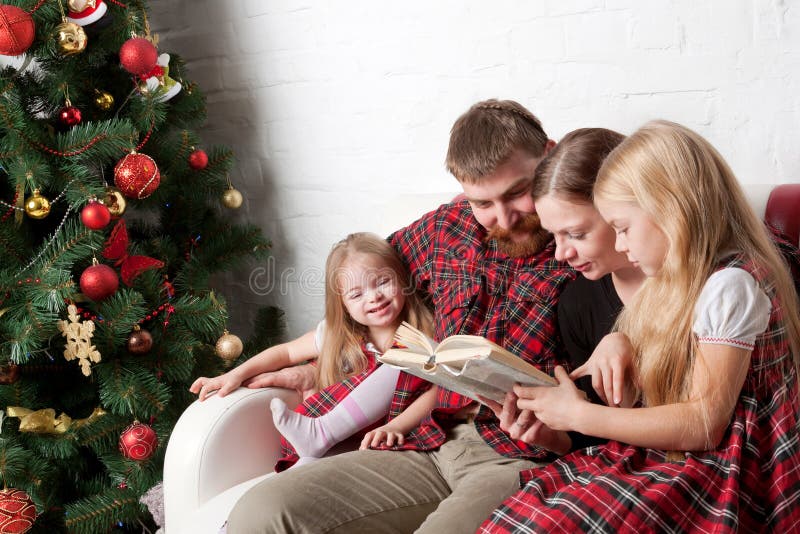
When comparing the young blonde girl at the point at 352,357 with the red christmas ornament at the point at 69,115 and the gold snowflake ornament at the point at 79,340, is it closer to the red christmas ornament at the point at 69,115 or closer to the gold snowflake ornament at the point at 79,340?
the gold snowflake ornament at the point at 79,340

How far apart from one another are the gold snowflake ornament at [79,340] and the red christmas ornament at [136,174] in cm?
32

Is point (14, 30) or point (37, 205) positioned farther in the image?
point (37, 205)

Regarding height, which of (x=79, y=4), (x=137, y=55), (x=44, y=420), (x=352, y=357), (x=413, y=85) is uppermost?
(x=79, y=4)

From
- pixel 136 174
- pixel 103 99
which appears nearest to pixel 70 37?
pixel 103 99

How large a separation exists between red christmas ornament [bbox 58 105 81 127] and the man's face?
0.99 m

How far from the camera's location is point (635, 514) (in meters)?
1.12

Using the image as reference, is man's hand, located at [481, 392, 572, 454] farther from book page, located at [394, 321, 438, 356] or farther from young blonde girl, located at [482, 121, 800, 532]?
book page, located at [394, 321, 438, 356]

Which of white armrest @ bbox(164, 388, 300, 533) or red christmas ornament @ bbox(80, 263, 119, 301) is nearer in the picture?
A: white armrest @ bbox(164, 388, 300, 533)

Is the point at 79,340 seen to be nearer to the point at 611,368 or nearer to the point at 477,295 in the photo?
the point at 477,295

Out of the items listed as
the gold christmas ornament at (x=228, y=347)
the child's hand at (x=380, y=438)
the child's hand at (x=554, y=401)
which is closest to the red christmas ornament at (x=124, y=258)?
the gold christmas ornament at (x=228, y=347)

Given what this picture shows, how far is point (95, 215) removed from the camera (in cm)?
187

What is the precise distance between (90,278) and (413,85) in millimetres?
924

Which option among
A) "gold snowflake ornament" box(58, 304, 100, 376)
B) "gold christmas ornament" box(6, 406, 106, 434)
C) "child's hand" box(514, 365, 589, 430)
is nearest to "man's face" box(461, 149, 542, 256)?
"child's hand" box(514, 365, 589, 430)

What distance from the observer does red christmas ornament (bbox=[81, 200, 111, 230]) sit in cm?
187
